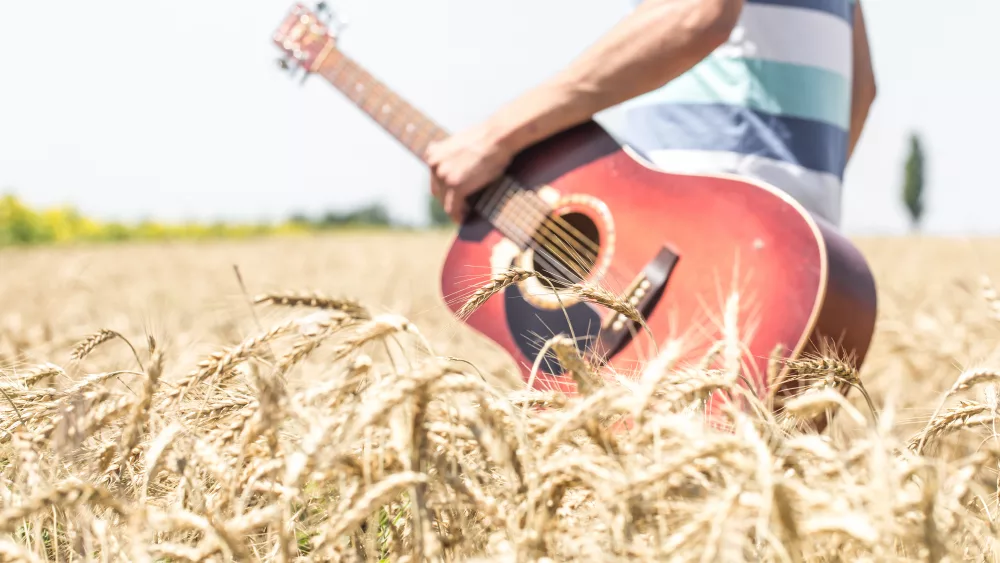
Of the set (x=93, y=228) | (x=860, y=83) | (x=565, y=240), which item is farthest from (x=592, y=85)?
(x=93, y=228)

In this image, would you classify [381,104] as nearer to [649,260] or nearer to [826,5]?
[649,260]

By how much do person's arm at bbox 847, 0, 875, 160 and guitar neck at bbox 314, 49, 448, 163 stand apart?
134 cm

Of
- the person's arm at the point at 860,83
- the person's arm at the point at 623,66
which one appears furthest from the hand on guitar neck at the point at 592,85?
the person's arm at the point at 860,83

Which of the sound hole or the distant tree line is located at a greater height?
the sound hole

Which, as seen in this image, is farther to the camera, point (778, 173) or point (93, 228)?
point (93, 228)

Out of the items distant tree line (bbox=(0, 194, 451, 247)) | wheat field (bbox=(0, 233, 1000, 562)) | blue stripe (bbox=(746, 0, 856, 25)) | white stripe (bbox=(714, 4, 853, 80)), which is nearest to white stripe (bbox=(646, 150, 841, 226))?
white stripe (bbox=(714, 4, 853, 80))

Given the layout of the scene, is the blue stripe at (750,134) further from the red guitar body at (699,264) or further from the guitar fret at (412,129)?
the guitar fret at (412,129)

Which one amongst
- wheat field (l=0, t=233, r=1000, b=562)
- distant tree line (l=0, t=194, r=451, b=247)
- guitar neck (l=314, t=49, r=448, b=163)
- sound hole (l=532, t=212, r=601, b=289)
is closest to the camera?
wheat field (l=0, t=233, r=1000, b=562)

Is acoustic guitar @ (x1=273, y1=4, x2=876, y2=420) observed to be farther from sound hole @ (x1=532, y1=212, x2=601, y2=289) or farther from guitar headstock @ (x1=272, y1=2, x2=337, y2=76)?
guitar headstock @ (x1=272, y1=2, x2=337, y2=76)

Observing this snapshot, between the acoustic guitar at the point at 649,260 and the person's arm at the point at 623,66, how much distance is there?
0.09 metres

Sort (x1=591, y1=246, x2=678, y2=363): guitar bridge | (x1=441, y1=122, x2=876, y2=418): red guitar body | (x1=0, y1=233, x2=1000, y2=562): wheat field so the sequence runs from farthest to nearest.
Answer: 1. (x1=591, y1=246, x2=678, y2=363): guitar bridge
2. (x1=441, y1=122, x2=876, y2=418): red guitar body
3. (x1=0, y1=233, x2=1000, y2=562): wheat field

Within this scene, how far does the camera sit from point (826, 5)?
6.65 feet

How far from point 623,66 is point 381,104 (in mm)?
903

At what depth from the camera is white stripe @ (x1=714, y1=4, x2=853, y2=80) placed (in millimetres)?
1980
